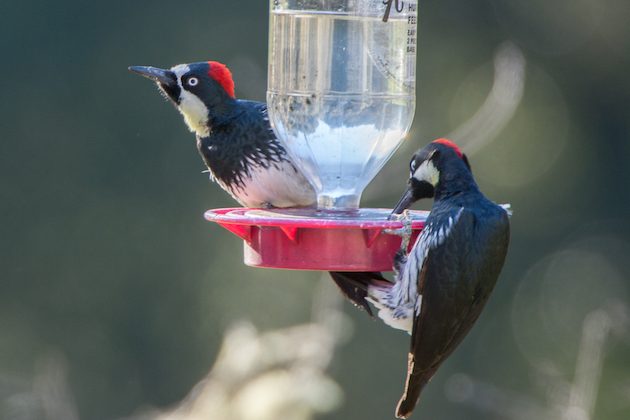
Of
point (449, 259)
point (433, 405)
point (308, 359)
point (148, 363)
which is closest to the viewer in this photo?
point (449, 259)

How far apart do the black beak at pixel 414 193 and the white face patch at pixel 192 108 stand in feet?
2.60

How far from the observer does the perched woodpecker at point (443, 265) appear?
14.6 ft

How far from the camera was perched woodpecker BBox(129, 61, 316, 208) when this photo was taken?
4770 millimetres

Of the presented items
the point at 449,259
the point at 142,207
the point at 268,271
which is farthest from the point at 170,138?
the point at 449,259

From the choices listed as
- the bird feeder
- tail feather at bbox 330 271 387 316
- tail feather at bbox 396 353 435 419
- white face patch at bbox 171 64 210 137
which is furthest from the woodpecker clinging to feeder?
tail feather at bbox 396 353 435 419

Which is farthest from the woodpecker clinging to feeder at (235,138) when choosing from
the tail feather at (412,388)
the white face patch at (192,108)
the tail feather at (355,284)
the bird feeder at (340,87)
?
the tail feather at (412,388)

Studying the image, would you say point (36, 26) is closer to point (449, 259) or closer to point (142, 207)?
point (142, 207)

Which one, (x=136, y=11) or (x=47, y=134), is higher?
(x=136, y=11)

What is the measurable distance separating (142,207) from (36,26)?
1504 millimetres

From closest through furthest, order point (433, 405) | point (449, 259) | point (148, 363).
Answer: point (449, 259) < point (433, 405) < point (148, 363)

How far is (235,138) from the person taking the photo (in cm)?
485

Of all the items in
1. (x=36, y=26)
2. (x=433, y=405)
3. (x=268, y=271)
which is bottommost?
(x=433, y=405)

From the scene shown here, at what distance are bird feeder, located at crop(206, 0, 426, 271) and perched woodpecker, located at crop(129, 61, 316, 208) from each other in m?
0.20

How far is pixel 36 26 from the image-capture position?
952cm
